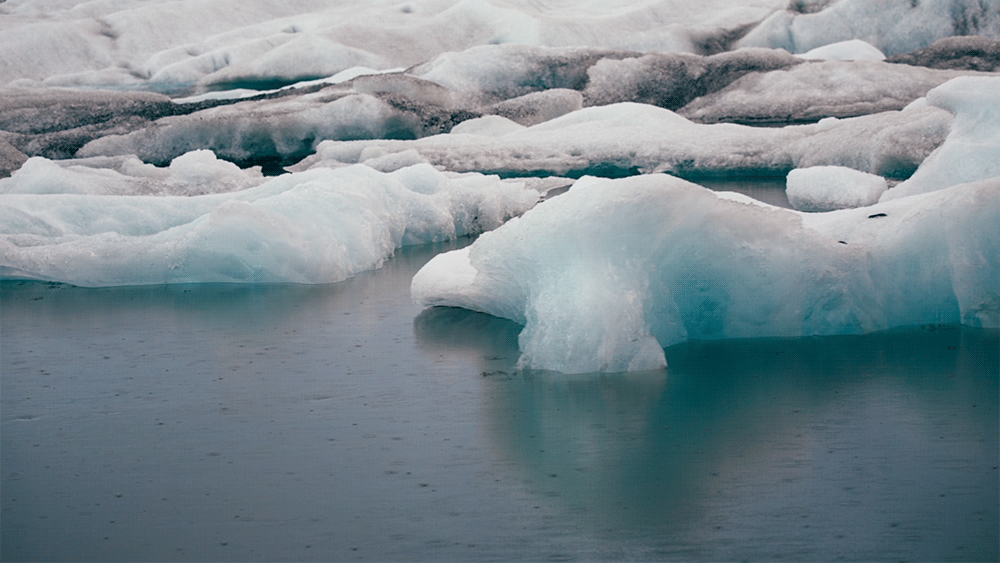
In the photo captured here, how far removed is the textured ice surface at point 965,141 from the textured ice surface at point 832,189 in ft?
1.49

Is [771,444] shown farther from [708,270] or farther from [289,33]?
[289,33]

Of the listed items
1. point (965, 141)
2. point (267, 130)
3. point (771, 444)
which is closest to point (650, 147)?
point (965, 141)

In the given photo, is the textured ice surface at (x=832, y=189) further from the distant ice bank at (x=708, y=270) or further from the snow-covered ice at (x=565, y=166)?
the distant ice bank at (x=708, y=270)

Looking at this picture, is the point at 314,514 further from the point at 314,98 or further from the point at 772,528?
the point at 314,98

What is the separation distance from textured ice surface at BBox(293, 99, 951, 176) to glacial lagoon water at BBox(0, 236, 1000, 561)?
4.06 m

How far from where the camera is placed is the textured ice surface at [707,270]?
2605 millimetres

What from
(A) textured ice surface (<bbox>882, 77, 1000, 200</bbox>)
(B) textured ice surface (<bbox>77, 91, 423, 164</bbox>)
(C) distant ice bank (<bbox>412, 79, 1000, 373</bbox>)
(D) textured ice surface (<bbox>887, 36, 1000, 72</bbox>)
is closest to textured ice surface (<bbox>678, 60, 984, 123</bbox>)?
(D) textured ice surface (<bbox>887, 36, 1000, 72</bbox>)

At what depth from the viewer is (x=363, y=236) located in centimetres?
422

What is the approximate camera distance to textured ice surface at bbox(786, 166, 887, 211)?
5.49 m

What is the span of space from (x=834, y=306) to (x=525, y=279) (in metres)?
0.87

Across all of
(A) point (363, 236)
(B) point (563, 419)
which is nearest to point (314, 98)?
(A) point (363, 236)

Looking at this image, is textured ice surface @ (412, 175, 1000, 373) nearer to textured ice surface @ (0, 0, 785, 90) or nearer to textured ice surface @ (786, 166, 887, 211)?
textured ice surface @ (786, 166, 887, 211)

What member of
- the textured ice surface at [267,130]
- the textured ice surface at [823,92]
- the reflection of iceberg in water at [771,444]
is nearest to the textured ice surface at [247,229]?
the reflection of iceberg in water at [771,444]

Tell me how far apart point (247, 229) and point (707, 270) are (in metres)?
1.84
